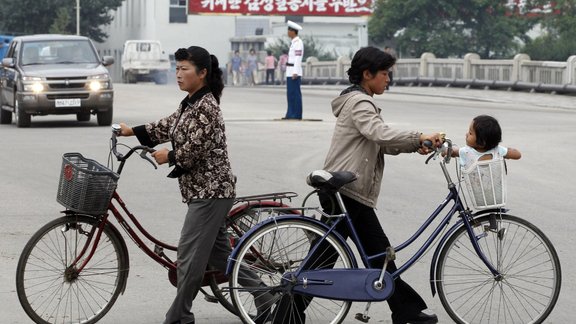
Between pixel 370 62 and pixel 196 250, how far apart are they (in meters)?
1.27

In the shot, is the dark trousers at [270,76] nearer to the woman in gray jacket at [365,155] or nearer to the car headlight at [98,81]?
the car headlight at [98,81]

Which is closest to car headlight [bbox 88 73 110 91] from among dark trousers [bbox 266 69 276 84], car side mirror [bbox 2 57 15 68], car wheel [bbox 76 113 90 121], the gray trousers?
car side mirror [bbox 2 57 15 68]

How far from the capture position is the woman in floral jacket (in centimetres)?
641

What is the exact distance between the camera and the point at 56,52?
943 inches

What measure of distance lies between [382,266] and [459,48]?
64892 millimetres

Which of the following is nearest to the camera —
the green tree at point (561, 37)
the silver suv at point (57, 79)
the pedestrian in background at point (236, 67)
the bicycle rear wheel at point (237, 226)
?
the bicycle rear wheel at point (237, 226)

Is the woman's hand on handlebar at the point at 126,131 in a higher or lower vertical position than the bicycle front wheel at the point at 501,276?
higher

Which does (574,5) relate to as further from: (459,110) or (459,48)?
(459,110)

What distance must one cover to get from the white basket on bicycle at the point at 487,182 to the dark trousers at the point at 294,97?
54.8 feet

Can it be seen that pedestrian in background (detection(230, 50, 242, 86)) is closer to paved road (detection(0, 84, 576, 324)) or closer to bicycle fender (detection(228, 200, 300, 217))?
paved road (detection(0, 84, 576, 324))

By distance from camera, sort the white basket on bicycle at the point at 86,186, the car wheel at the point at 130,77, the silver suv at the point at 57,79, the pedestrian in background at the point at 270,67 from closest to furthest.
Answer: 1. the white basket on bicycle at the point at 86,186
2. the silver suv at the point at 57,79
3. the pedestrian in background at the point at 270,67
4. the car wheel at the point at 130,77

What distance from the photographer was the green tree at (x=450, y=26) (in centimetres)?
7056

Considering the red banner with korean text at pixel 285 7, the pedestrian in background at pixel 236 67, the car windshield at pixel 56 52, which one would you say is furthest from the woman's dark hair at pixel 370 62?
the red banner with korean text at pixel 285 7

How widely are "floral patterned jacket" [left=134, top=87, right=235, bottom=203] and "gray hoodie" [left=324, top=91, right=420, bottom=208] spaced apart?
57cm
